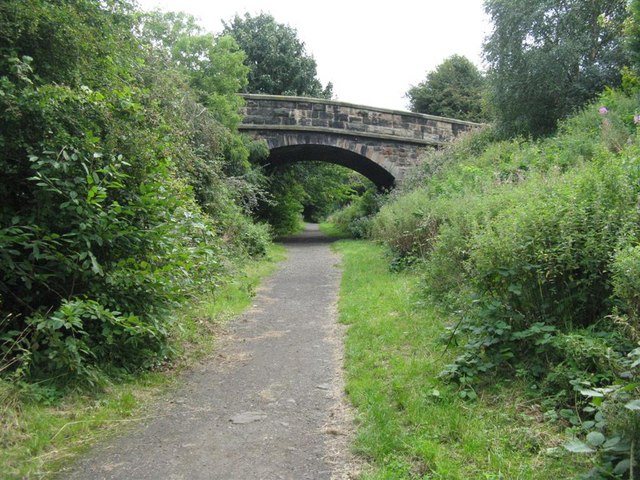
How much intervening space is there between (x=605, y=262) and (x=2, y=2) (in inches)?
206

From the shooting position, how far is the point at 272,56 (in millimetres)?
27859

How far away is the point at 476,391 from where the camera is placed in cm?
378

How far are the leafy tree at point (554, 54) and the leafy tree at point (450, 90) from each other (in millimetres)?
19990

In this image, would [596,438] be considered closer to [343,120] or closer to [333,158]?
[343,120]

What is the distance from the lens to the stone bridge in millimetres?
17219

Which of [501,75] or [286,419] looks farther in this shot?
[501,75]

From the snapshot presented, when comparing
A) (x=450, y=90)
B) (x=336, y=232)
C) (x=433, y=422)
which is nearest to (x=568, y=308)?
(x=433, y=422)

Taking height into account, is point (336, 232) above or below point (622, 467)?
above

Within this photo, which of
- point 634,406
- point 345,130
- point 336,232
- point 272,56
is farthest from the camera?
point 272,56

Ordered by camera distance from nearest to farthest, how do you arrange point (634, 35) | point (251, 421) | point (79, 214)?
point (251, 421) < point (79, 214) < point (634, 35)

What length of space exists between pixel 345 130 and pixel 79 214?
14.8m

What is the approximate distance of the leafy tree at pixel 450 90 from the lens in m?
33.2

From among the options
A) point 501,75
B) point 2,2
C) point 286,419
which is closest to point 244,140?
point 501,75

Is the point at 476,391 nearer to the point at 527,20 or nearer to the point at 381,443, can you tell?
the point at 381,443
